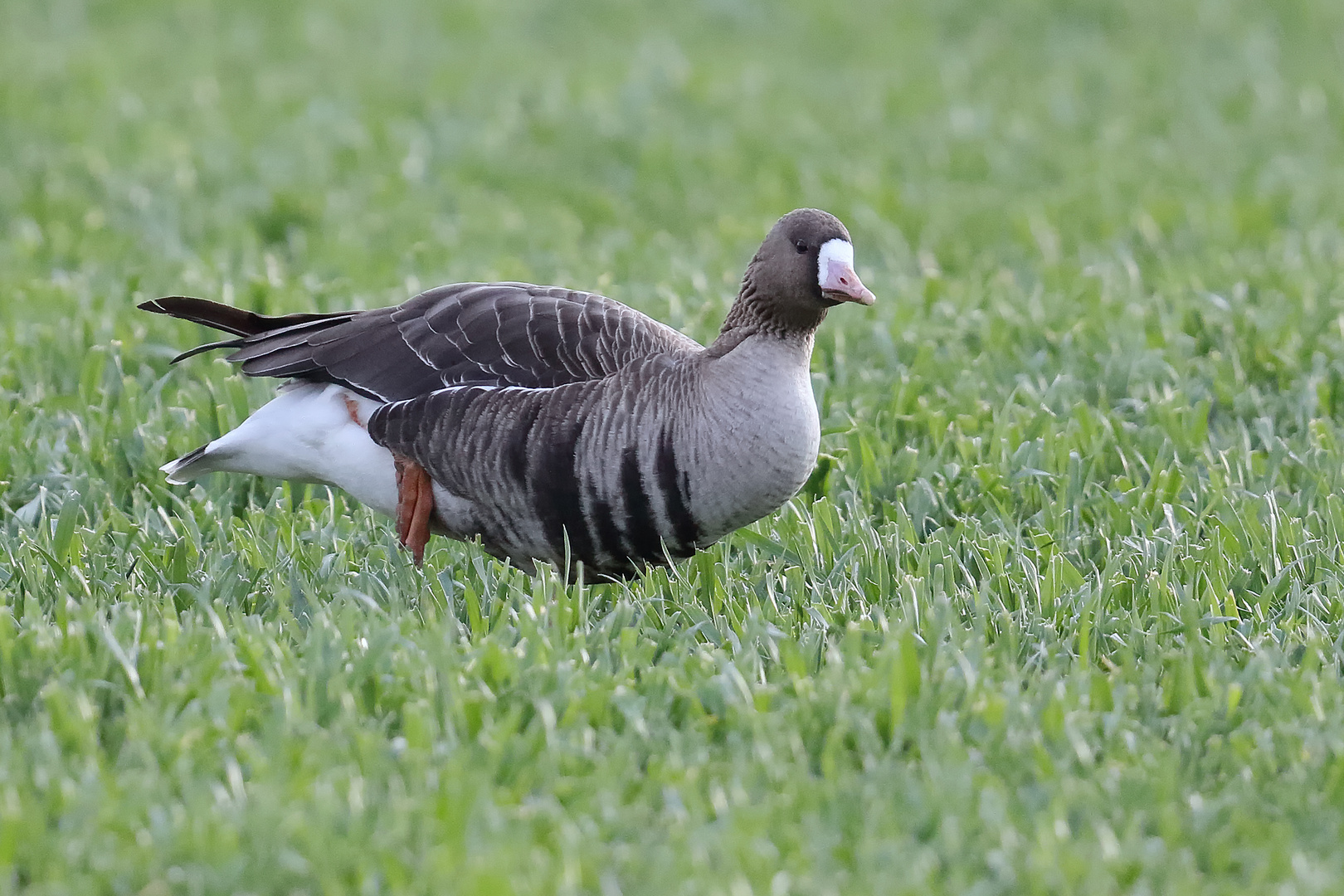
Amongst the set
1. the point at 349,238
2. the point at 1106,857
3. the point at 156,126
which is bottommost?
the point at 1106,857

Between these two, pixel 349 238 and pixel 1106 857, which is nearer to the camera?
pixel 1106 857

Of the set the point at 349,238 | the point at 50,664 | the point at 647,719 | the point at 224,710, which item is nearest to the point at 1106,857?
the point at 647,719

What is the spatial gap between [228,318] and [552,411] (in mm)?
1284

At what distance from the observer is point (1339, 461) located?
5.84 metres

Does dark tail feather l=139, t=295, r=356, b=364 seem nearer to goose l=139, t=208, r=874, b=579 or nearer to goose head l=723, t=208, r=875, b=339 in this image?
goose l=139, t=208, r=874, b=579

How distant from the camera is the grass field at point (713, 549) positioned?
349cm

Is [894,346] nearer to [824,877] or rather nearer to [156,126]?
[824,877]

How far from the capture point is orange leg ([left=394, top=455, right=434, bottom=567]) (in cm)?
502

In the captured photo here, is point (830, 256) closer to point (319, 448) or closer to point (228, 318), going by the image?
point (319, 448)

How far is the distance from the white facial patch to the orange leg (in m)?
1.38

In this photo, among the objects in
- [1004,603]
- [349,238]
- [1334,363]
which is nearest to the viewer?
[1004,603]

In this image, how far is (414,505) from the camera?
5051 mm

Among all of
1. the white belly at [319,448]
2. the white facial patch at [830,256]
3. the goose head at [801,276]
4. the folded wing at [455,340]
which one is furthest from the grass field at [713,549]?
the white facial patch at [830,256]

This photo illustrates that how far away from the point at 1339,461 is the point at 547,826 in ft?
11.9
